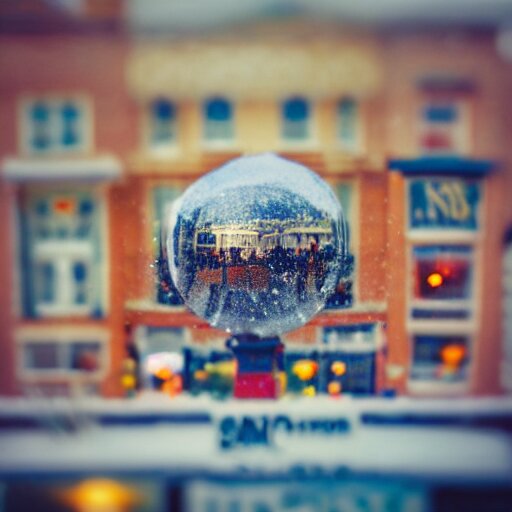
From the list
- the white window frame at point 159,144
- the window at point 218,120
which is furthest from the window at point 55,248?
the window at point 218,120

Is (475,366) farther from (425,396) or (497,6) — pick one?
(497,6)

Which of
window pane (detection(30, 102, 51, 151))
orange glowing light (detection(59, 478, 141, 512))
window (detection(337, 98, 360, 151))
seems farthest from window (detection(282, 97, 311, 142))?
orange glowing light (detection(59, 478, 141, 512))

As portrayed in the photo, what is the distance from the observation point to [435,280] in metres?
1.39

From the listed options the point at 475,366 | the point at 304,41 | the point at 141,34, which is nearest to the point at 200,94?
the point at 141,34

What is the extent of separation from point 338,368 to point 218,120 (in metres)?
1.39

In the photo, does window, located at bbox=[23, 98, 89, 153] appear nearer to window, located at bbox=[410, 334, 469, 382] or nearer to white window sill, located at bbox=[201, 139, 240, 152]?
white window sill, located at bbox=[201, 139, 240, 152]

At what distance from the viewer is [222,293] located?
39.9 inches

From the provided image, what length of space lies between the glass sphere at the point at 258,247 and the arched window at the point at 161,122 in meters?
1.37

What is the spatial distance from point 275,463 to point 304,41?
1.83 metres

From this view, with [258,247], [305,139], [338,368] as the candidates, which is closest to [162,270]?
[258,247]

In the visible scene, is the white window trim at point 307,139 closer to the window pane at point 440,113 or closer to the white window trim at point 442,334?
the window pane at point 440,113

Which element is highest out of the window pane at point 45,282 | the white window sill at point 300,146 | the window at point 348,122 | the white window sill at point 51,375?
the window at point 348,122

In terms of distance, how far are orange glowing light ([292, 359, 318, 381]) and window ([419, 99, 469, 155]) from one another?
1.37 m

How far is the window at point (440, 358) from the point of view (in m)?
1.92
